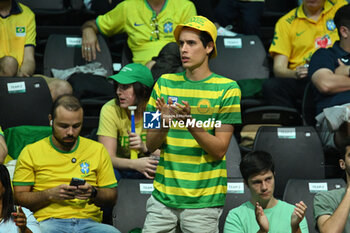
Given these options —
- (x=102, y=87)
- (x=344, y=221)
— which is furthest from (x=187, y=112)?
(x=102, y=87)

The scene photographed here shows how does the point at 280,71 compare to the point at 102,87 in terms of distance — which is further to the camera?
the point at 280,71

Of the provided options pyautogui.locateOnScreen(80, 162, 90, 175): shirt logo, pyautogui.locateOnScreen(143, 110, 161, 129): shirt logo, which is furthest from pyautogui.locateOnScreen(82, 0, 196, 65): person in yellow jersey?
pyautogui.locateOnScreen(143, 110, 161, 129): shirt logo

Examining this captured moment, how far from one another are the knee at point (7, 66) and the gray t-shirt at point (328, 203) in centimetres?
256

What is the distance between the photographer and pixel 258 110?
15.4ft

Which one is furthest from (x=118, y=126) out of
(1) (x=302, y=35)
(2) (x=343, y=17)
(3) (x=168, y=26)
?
(1) (x=302, y=35)

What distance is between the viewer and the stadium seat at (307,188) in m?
4.09

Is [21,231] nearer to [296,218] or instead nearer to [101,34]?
[296,218]

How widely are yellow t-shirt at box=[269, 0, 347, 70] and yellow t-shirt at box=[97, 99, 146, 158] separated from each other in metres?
1.67

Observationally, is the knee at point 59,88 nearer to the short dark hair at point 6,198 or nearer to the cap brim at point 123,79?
the cap brim at point 123,79

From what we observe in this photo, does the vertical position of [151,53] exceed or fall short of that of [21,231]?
it exceeds it

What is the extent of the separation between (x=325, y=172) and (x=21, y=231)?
2.18m

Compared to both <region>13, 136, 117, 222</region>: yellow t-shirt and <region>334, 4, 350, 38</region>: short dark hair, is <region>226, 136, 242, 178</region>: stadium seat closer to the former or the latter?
<region>13, 136, 117, 222</region>: yellow t-shirt

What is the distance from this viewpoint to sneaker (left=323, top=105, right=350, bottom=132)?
166 inches

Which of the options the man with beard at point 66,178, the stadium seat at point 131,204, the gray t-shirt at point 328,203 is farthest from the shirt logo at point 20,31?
the gray t-shirt at point 328,203
